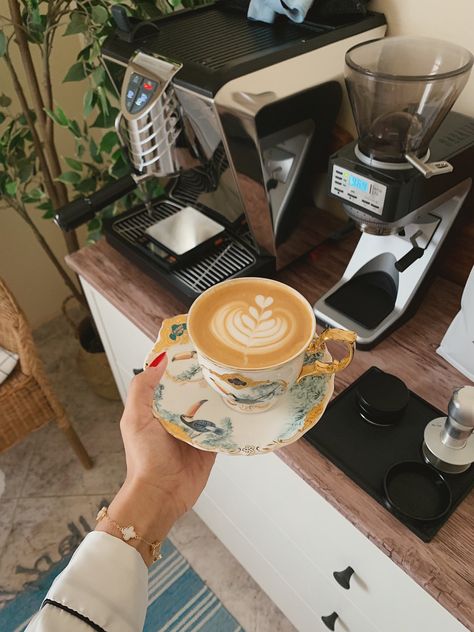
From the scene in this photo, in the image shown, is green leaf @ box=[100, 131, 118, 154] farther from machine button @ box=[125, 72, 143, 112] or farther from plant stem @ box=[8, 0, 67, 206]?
machine button @ box=[125, 72, 143, 112]

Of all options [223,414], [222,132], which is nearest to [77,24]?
[222,132]

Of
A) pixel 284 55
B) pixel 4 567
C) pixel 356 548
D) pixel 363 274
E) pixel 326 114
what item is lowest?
pixel 4 567

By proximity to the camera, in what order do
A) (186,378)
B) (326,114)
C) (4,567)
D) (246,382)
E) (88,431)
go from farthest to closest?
1. (88,431)
2. (4,567)
3. (326,114)
4. (186,378)
5. (246,382)

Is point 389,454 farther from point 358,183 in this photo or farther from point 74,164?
point 74,164

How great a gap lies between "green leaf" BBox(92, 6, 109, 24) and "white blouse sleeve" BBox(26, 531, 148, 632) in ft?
3.02

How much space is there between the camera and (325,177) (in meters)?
0.93

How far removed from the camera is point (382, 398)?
2.27 ft

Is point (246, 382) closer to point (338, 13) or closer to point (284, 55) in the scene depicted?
point (284, 55)

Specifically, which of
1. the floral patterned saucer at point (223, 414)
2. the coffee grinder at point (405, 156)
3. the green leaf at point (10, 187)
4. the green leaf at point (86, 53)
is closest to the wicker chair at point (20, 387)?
the green leaf at point (10, 187)

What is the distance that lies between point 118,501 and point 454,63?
0.73m

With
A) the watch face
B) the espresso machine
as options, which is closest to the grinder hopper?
the espresso machine

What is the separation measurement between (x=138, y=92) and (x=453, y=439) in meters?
0.65

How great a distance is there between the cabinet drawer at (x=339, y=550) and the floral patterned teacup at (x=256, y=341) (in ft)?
0.62

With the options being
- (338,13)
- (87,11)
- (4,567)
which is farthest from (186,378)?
(4,567)
